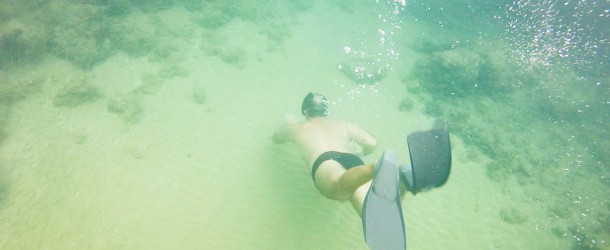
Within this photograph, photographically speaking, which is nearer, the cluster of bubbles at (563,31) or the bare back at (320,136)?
the bare back at (320,136)

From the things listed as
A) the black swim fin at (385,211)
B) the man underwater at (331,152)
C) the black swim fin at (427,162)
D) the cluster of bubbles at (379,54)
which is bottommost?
the cluster of bubbles at (379,54)

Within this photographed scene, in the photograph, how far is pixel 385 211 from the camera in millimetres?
3320

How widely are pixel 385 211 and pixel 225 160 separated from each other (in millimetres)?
3788

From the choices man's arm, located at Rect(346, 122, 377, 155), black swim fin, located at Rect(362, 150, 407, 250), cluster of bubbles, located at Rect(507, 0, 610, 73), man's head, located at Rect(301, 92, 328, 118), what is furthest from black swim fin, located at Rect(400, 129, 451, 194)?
cluster of bubbles, located at Rect(507, 0, 610, 73)

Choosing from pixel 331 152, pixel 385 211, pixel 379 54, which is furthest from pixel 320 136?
pixel 379 54

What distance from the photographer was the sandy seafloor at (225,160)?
16.4 feet

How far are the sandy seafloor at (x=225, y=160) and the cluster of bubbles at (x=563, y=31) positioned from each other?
7.08m

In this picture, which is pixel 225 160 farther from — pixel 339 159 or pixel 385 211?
pixel 385 211

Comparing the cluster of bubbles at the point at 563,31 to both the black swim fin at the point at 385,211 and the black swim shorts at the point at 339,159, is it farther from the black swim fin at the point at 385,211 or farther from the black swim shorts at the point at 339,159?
the black swim fin at the point at 385,211

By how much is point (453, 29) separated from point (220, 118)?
14387mm

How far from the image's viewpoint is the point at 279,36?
34.9ft

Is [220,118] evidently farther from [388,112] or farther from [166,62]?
[388,112]

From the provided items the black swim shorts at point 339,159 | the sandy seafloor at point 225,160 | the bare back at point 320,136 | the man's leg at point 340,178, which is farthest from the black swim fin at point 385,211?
the sandy seafloor at point 225,160

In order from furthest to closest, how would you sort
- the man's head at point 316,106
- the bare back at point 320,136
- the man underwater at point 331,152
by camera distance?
the man's head at point 316,106, the bare back at point 320,136, the man underwater at point 331,152
